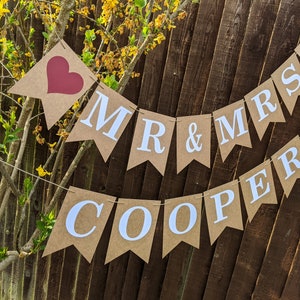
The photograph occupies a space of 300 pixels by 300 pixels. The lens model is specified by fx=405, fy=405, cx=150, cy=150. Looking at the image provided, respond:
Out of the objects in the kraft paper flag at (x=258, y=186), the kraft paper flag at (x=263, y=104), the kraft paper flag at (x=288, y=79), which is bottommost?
the kraft paper flag at (x=258, y=186)

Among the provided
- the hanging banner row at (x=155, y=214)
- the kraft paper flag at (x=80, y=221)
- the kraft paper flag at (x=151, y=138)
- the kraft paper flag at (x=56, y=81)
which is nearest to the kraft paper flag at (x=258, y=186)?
the hanging banner row at (x=155, y=214)

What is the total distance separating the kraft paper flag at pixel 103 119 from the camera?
1.43 meters

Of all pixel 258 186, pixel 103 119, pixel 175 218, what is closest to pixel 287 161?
pixel 258 186

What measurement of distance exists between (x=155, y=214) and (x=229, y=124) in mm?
475

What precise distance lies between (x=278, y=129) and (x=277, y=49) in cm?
36

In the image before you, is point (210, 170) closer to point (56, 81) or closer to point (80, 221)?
point (80, 221)

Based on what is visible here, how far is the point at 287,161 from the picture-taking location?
5.81ft

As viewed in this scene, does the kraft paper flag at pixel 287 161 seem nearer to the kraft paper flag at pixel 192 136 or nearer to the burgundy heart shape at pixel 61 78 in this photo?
the kraft paper flag at pixel 192 136

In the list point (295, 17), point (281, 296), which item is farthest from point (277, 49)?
point (281, 296)

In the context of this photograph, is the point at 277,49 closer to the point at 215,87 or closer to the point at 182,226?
the point at 215,87

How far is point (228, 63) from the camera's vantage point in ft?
6.20

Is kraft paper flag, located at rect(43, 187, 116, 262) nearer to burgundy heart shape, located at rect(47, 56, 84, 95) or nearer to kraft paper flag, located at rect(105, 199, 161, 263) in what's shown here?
kraft paper flag, located at rect(105, 199, 161, 263)

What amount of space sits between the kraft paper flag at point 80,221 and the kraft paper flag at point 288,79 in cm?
83

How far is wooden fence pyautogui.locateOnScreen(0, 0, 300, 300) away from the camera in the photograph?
1840mm
